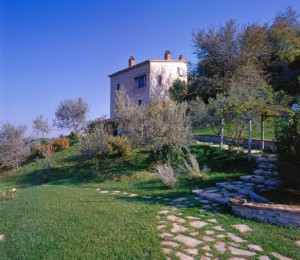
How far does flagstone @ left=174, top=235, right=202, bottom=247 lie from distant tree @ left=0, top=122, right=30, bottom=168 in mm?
17180

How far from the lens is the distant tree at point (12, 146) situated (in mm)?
18328

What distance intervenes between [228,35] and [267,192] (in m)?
20.2

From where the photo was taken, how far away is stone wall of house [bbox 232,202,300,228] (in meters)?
4.50

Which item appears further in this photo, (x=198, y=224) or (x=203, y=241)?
(x=198, y=224)

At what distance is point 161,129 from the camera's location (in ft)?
33.8

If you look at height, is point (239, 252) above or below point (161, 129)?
below

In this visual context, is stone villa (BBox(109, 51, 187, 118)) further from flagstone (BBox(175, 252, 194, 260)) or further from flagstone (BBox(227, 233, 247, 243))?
flagstone (BBox(175, 252, 194, 260))

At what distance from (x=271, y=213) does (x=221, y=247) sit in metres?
1.50

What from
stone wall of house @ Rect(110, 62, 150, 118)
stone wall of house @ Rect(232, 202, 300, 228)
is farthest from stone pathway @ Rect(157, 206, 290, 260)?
stone wall of house @ Rect(110, 62, 150, 118)

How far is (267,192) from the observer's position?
5.97 meters

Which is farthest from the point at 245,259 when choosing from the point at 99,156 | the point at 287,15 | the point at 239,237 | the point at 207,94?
the point at 287,15

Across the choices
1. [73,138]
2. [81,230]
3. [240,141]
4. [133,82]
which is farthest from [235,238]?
[133,82]

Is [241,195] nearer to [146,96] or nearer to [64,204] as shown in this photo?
[64,204]

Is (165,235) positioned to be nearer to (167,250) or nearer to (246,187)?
(167,250)
